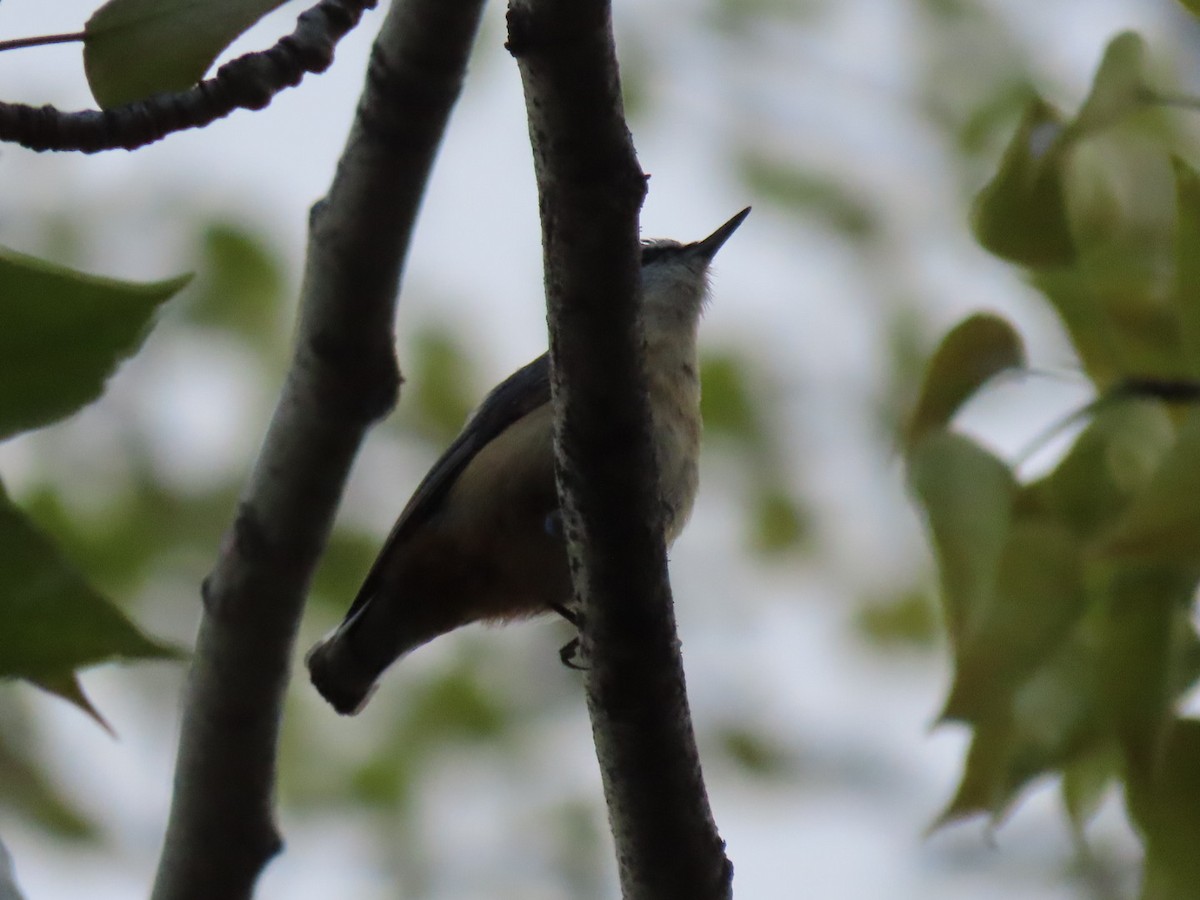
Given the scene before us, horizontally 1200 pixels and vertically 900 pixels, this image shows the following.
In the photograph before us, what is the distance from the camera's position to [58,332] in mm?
1882

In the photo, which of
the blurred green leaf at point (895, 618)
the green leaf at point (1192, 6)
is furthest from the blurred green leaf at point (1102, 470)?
the blurred green leaf at point (895, 618)

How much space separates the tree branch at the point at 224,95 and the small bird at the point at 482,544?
156 cm

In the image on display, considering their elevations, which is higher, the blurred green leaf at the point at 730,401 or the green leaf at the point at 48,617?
the blurred green leaf at the point at 730,401

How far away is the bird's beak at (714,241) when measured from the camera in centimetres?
479

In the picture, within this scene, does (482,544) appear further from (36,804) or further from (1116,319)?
(1116,319)

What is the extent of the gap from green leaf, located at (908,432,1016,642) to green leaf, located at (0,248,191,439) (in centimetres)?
140

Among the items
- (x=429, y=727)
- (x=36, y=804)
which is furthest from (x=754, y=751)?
(x=36, y=804)

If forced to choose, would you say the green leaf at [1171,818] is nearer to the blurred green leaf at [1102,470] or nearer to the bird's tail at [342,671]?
the blurred green leaf at [1102,470]

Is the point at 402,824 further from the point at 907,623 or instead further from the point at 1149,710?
the point at 1149,710

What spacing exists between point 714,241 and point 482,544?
4.78 feet

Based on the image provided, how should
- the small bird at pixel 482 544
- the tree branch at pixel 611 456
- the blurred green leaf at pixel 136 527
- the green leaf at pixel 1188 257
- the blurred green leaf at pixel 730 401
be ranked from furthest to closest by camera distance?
the blurred green leaf at pixel 730 401, the blurred green leaf at pixel 136 527, the small bird at pixel 482 544, the green leaf at pixel 1188 257, the tree branch at pixel 611 456

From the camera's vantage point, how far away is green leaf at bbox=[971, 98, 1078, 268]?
2775 millimetres

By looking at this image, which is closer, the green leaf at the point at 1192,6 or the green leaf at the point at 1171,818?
the green leaf at the point at 1192,6

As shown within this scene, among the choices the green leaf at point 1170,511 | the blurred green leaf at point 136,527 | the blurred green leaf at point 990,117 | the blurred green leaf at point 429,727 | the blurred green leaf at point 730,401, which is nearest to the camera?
the green leaf at point 1170,511
